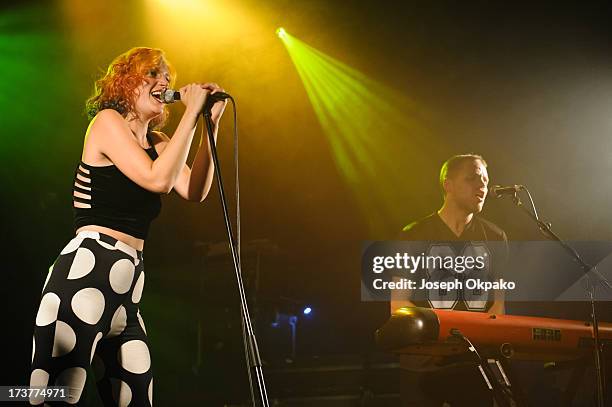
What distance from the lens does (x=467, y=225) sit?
3.27 meters

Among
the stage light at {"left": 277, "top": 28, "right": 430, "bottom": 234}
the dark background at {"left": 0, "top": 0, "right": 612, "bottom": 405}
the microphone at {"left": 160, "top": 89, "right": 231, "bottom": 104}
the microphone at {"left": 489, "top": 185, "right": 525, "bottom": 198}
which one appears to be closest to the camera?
the microphone at {"left": 160, "top": 89, "right": 231, "bottom": 104}

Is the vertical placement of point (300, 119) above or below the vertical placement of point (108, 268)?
above

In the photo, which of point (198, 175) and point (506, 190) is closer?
point (198, 175)

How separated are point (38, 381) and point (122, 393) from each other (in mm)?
212

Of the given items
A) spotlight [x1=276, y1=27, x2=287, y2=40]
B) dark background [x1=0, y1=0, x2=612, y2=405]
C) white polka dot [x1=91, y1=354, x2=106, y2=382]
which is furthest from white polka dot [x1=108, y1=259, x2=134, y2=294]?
spotlight [x1=276, y1=27, x2=287, y2=40]

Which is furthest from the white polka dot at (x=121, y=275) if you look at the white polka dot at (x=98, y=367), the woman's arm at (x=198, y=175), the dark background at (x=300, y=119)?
the dark background at (x=300, y=119)

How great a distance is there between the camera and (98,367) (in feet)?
5.19

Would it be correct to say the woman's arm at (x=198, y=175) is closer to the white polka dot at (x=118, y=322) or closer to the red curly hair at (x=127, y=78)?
the red curly hair at (x=127, y=78)

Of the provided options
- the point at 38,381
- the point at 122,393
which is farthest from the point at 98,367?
the point at 38,381

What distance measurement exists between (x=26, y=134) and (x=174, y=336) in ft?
6.02

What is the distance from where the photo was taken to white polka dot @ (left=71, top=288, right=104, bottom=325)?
1.42 m

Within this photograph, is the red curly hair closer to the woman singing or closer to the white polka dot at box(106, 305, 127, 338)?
the woman singing

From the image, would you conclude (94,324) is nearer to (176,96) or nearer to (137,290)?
→ (137,290)

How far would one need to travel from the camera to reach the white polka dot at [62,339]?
4.63 feet
